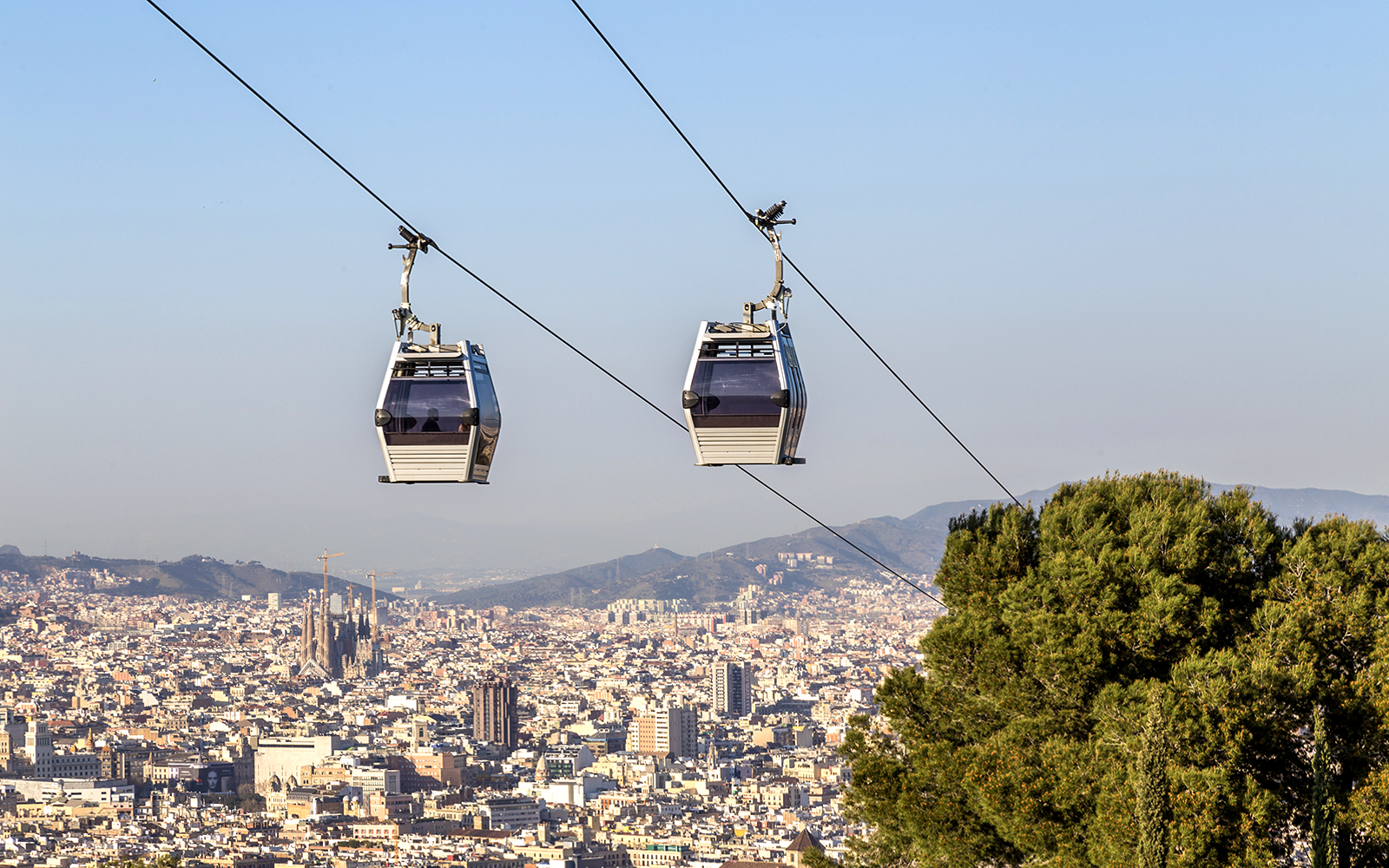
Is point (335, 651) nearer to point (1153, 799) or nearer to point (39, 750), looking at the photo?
point (39, 750)

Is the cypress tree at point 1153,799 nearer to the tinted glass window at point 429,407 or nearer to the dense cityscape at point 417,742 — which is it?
the dense cityscape at point 417,742

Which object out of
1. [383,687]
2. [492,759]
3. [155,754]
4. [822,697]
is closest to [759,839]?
[492,759]

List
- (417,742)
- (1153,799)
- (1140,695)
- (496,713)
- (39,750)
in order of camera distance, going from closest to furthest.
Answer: (1153,799) → (1140,695) → (39,750) → (417,742) → (496,713)

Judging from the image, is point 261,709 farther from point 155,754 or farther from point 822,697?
point 822,697

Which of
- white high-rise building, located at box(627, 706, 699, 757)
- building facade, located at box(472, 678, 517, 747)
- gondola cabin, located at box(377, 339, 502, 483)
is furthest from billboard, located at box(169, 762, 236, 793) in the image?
gondola cabin, located at box(377, 339, 502, 483)

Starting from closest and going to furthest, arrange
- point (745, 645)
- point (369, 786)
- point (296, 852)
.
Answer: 1. point (296, 852)
2. point (369, 786)
3. point (745, 645)

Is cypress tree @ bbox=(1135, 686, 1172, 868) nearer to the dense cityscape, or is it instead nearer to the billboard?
the dense cityscape

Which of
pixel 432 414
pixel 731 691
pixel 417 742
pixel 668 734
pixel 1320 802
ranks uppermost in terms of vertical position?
pixel 432 414

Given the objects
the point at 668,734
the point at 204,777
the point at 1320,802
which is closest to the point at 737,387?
the point at 1320,802
